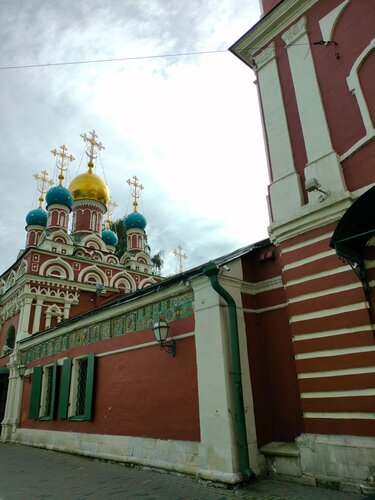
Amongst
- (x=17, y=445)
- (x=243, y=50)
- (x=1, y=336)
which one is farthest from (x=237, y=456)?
(x=1, y=336)

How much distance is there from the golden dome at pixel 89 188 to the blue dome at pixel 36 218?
214 centimetres

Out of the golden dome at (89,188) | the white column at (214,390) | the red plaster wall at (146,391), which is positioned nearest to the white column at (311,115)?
the white column at (214,390)

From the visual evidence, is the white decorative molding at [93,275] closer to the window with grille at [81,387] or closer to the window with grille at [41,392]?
the window with grille at [41,392]

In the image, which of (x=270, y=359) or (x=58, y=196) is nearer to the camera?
(x=270, y=359)

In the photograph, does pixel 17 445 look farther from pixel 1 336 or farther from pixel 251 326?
pixel 251 326

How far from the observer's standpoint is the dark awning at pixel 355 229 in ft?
14.6

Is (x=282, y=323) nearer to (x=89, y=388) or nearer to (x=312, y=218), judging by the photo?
(x=312, y=218)

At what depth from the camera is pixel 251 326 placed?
6.42 metres

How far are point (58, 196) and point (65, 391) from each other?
13.1 meters

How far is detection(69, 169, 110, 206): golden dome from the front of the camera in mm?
22188

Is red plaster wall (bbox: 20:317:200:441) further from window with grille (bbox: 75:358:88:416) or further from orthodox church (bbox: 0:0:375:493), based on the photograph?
window with grille (bbox: 75:358:88:416)

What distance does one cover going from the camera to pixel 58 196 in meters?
20.2

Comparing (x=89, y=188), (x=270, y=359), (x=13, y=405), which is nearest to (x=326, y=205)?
(x=270, y=359)

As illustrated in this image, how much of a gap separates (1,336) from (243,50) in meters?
16.3
